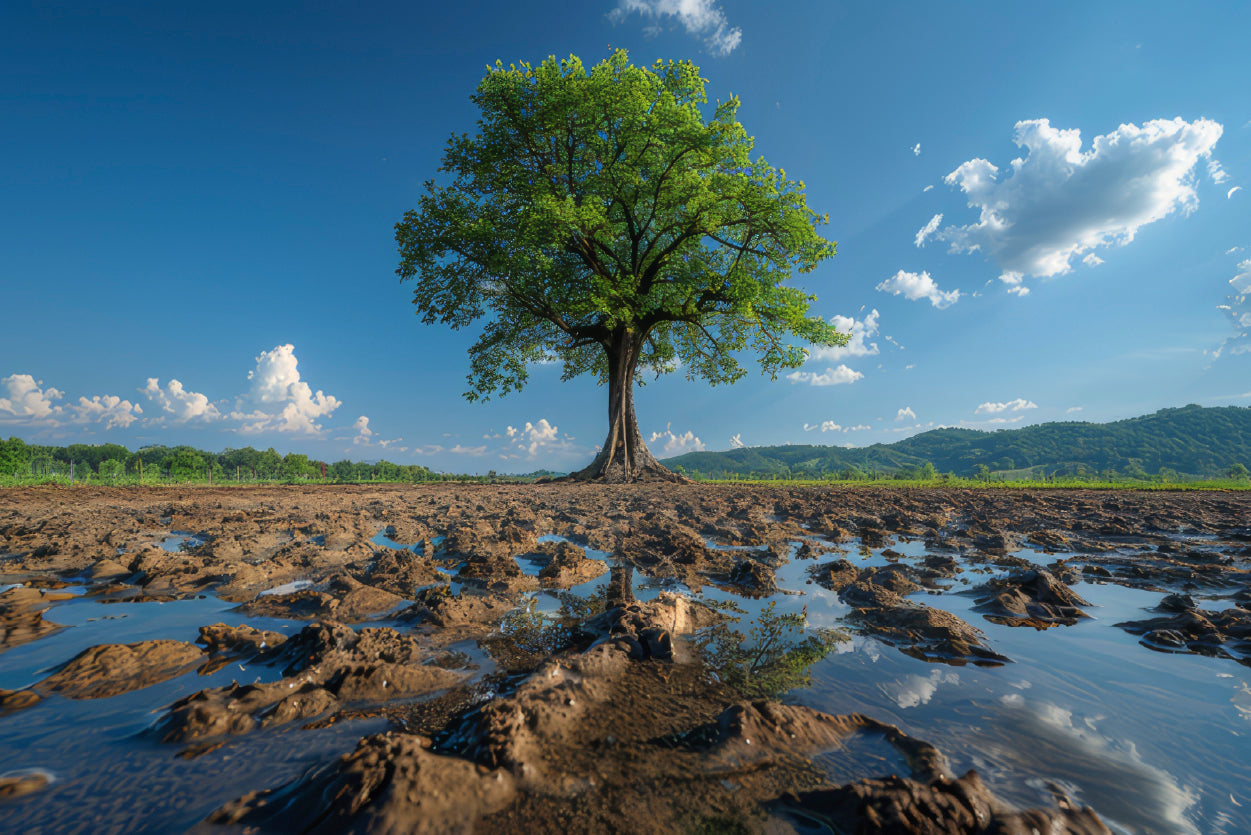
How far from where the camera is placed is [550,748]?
170 centimetres

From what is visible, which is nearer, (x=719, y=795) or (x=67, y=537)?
(x=719, y=795)

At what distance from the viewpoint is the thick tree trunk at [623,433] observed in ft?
65.0

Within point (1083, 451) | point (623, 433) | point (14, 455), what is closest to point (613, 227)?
point (623, 433)

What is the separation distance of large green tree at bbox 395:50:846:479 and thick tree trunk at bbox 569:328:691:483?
74 millimetres

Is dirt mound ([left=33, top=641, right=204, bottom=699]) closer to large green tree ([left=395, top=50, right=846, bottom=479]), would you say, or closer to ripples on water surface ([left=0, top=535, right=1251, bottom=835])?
ripples on water surface ([left=0, top=535, right=1251, bottom=835])

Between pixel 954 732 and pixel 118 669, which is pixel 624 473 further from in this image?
pixel 954 732

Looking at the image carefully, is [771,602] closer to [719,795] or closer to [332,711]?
[719,795]

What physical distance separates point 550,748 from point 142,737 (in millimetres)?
1598

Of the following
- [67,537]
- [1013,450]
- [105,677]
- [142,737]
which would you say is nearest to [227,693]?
[142,737]

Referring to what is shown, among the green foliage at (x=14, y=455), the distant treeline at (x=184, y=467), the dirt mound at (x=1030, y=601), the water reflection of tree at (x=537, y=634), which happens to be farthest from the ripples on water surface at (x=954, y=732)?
the green foliage at (x=14, y=455)

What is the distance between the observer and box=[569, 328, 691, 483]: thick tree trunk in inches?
779

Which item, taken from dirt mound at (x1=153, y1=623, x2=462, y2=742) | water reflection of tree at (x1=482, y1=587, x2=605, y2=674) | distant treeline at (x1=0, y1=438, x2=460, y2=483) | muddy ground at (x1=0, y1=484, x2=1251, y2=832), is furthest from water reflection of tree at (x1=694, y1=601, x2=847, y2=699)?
distant treeline at (x1=0, y1=438, x2=460, y2=483)

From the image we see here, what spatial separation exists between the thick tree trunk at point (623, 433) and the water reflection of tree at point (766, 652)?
16.0m

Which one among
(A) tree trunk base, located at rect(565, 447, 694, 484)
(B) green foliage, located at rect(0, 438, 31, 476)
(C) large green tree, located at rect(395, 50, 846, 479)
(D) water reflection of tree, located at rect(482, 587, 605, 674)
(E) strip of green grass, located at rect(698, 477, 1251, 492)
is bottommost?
(E) strip of green grass, located at rect(698, 477, 1251, 492)
